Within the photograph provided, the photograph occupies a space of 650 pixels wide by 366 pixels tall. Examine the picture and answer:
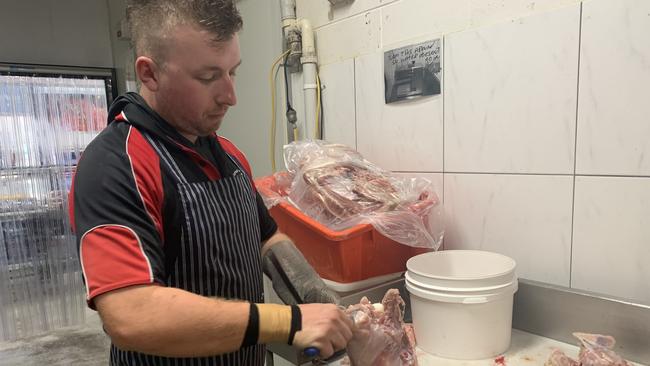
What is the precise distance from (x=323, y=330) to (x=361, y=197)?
596mm

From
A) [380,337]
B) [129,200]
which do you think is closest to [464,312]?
[380,337]

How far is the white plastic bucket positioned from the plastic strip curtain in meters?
3.05

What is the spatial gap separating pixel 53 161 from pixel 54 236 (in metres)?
0.56

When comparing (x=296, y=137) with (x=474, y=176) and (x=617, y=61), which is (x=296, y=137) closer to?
(x=474, y=176)

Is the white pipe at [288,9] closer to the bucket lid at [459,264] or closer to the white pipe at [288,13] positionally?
the white pipe at [288,13]

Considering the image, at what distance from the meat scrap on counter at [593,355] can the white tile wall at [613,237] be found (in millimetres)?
204

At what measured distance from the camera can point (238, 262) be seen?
92 cm

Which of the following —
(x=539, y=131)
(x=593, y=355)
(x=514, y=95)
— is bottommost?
(x=593, y=355)

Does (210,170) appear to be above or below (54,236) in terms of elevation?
above

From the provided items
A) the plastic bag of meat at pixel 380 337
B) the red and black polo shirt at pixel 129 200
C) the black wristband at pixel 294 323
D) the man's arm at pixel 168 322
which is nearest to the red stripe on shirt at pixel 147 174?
the red and black polo shirt at pixel 129 200

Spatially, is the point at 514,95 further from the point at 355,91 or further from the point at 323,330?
the point at 323,330

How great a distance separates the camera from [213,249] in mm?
859

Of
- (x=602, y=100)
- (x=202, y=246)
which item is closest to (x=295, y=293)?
(x=202, y=246)

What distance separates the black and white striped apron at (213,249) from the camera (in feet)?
2.72
